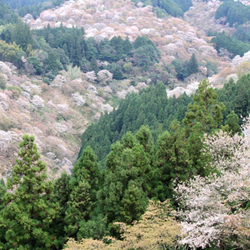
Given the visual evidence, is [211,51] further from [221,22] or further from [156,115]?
[156,115]

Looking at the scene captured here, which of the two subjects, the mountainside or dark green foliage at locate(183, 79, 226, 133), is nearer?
dark green foliage at locate(183, 79, 226, 133)

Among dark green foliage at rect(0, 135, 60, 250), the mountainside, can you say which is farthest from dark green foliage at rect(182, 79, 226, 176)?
the mountainside

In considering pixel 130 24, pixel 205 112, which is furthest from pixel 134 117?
pixel 130 24

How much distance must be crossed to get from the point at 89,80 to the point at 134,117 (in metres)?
26.3

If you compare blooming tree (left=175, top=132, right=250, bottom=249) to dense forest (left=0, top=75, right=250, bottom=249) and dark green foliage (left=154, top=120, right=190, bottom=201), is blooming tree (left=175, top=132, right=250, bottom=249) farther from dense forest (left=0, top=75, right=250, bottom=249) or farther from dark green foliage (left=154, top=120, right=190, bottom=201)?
dark green foliage (left=154, top=120, right=190, bottom=201)

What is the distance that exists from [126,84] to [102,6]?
142 ft

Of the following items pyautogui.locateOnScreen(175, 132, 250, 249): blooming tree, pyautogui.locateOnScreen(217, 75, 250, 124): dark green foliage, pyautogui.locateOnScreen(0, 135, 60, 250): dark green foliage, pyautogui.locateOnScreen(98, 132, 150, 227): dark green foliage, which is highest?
pyautogui.locateOnScreen(217, 75, 250, 124): dark green foliage

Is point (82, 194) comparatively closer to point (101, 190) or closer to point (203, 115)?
point (101, 190)

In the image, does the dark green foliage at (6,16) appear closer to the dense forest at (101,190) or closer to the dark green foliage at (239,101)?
the dark green foliage at (239,101)

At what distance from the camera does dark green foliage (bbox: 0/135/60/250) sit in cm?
1541

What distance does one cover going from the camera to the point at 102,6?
3708 inches

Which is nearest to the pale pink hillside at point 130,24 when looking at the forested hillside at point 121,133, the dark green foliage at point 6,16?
the forested hillside at point 121,133

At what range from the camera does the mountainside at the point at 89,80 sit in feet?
115

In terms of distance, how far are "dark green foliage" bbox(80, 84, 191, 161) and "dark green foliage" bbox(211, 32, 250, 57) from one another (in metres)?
41.1
